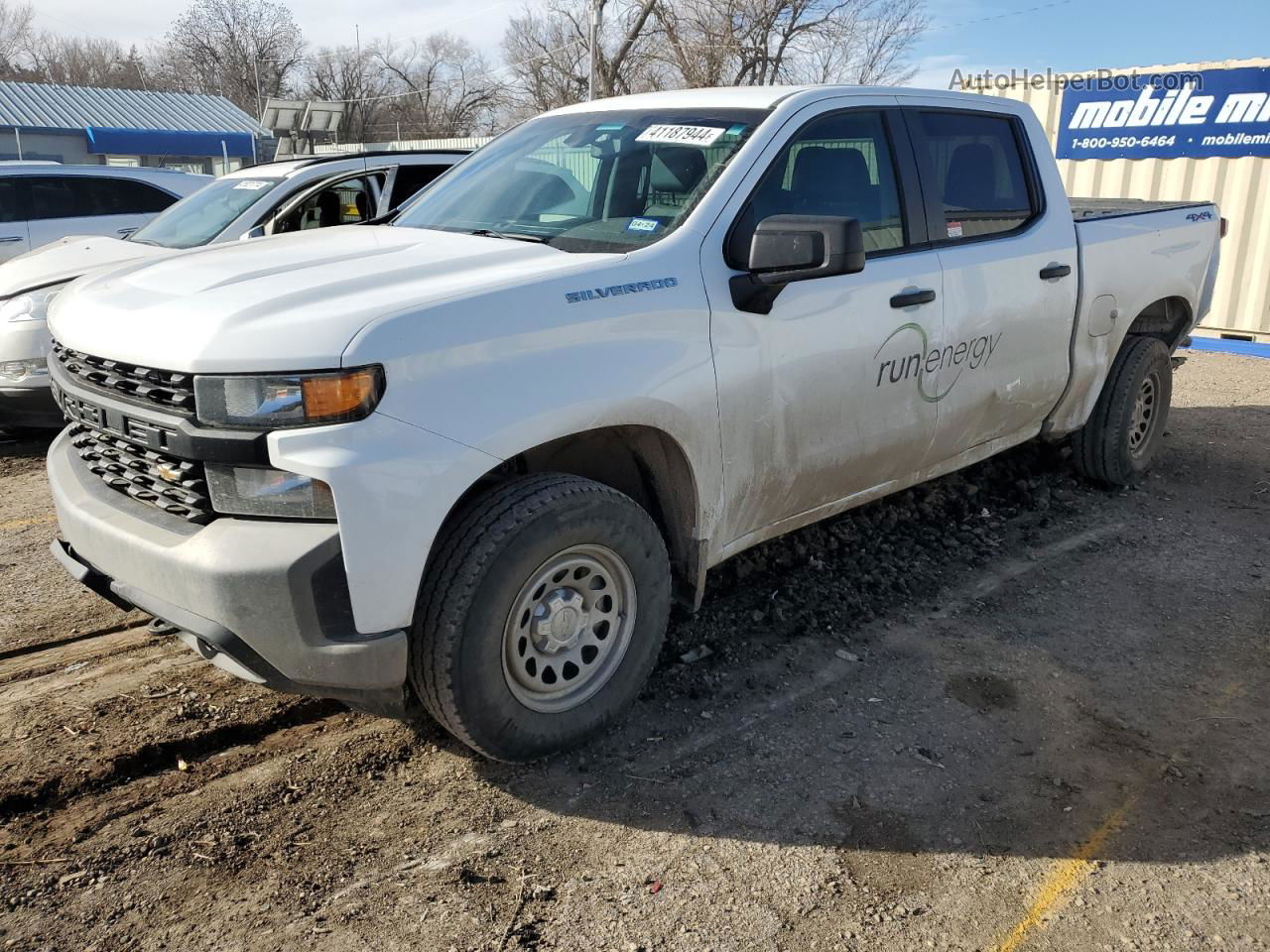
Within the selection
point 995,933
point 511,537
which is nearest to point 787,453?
point 511,537

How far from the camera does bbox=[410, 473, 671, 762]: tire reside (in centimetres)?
282

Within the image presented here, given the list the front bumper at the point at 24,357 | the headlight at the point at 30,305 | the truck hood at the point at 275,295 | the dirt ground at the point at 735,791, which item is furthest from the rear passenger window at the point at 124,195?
the truck hood at the point at 275,295

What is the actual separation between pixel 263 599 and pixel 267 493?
266 millimetres

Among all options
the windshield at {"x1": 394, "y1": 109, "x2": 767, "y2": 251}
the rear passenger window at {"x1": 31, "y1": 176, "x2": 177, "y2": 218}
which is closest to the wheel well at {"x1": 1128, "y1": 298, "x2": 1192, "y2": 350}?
the windshield at {"x1": 394, "y1": 109, "x2": 767, "y2": 251}

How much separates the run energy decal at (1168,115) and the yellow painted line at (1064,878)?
31.3 ft

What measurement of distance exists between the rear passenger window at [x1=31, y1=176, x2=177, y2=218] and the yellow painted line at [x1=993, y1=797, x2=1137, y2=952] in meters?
9.94

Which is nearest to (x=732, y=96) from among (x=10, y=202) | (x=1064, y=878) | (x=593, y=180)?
(x=593, y=180)

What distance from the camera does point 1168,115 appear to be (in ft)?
35.3

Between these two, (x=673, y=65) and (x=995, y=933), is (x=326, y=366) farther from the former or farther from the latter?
(x=673, y=65)

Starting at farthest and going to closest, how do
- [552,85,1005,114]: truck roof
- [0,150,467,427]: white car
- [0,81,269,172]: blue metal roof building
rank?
[0,81,269,172]: blue metal roof building, [0,150,467,427]: white car, [552,85,1005,114]: truck roof

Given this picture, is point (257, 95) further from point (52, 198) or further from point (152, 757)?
point (152, 757)

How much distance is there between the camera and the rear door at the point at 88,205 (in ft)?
32.3

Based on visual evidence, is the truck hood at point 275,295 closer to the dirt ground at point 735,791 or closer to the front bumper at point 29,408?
the dirt ground at point 735,791

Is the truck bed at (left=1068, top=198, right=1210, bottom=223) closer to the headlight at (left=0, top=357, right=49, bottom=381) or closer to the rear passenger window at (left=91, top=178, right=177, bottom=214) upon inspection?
the headlight at (left=0, top=357, right=49, bottom=381)
